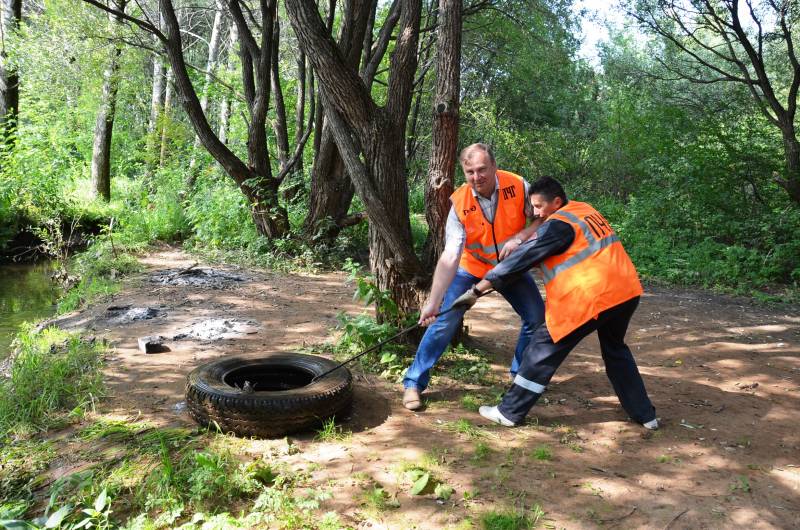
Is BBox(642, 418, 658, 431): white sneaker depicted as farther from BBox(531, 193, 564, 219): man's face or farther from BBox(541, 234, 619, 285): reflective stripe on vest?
BBox(531, 193, 564, 219): man's face

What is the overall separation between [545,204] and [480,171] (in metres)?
0.52

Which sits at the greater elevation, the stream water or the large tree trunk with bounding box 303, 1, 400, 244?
the large tree trunk with bounding box 303, 1, 400, 244

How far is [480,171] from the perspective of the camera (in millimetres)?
4254

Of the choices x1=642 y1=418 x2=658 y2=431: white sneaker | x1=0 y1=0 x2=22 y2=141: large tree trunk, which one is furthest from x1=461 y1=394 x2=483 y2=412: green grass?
x1=0 y1=0 x2=22 y2=141: large tree trunk

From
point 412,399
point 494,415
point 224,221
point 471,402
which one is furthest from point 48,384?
point 224,221

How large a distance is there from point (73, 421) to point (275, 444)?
148cm

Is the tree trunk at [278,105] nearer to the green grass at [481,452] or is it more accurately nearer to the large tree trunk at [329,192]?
the large tree trunk at [329,192]

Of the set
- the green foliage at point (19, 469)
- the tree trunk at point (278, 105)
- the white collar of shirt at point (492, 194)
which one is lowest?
the green foliage at point (19, 469)

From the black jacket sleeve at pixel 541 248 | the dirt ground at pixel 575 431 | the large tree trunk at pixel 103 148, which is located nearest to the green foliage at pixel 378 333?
the dirt ground at pixel 575 431

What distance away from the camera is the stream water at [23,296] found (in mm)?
7695

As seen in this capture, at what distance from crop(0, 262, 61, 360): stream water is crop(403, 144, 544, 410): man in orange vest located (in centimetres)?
478

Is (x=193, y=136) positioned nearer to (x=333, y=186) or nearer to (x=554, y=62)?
(x=333, y=186)

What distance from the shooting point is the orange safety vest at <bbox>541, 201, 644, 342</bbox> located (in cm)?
375

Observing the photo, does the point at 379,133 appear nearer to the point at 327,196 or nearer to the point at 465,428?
the point at 465,428
